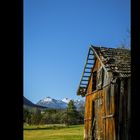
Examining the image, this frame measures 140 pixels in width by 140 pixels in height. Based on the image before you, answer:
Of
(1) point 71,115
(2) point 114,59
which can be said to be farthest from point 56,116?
(2) point 114,59

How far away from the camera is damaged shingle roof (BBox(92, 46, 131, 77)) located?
1906 centimetres

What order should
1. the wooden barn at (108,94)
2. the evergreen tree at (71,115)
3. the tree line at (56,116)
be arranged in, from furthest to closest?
the evergreen tree at (71,115), the tree line at (56,116), the wooden barn at (108,94)

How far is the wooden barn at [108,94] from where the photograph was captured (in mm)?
18484

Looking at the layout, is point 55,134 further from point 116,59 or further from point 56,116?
point 116,59

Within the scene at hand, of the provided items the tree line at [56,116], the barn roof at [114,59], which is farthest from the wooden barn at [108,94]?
the tree line at [56,116]

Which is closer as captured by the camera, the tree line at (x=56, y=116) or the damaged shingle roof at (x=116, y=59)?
the damaged shingle roof at (x=116, y=59)

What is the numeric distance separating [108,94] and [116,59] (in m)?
1.94

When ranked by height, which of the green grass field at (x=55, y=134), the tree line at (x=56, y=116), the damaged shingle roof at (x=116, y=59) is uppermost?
the damaged shingle roof at (x=116, y=59)

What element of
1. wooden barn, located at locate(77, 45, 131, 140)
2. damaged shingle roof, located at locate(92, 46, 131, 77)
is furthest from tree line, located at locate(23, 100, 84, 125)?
damaged shingle roof, located at locate(92, 46, 131, 77)

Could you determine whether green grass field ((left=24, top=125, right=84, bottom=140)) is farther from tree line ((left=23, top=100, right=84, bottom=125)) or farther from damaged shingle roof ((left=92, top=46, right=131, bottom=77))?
damaged shingle roof ((left=92, top=46, right=131, bottom=77))

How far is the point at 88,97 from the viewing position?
24578mm

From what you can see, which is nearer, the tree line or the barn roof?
the barn roof

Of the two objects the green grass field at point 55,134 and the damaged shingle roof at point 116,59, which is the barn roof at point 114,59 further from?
the green grass field at point 55,134
